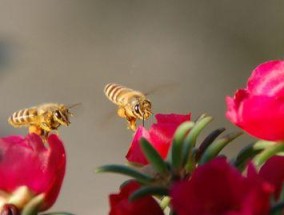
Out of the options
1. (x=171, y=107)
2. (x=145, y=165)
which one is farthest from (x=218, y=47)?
(x=145, y=165)

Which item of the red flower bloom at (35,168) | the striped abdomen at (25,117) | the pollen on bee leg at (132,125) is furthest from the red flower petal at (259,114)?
the striped abdomen at (25,117)

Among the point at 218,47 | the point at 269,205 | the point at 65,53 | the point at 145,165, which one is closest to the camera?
the point at 269,205

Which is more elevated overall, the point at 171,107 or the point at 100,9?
the point at 100,9

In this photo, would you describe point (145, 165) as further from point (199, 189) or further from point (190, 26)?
point (190, 26)

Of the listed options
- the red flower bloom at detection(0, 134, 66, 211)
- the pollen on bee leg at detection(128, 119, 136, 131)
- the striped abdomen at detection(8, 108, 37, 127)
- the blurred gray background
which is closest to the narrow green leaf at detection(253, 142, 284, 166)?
the red flower bloom at detection(0, 134, 66, 211)

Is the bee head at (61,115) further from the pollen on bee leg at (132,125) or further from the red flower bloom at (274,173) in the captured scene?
the red flower bloom at (274,173)

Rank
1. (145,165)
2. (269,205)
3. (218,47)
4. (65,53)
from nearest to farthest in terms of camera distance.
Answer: (269,205) → (145,165) → (65,53) → (218,47)
